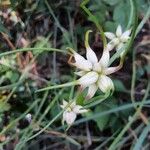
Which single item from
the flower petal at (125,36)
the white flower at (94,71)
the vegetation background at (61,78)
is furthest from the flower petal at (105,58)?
the vegetation background at (61,78)

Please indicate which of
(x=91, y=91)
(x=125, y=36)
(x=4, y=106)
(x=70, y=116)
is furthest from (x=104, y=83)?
(x=4, y=106)

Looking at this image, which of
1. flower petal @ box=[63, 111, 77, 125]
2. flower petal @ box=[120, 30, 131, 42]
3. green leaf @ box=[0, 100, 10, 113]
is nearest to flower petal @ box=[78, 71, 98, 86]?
flower petal @ box=[63, 111, 77, 125]

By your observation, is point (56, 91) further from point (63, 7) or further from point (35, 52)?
point (63, 7)

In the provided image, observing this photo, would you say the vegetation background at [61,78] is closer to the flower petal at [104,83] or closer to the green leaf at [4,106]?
the green leaf at [4,106]

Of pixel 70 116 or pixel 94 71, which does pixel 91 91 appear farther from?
pixel 70 116

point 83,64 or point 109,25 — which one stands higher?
point 83,64
